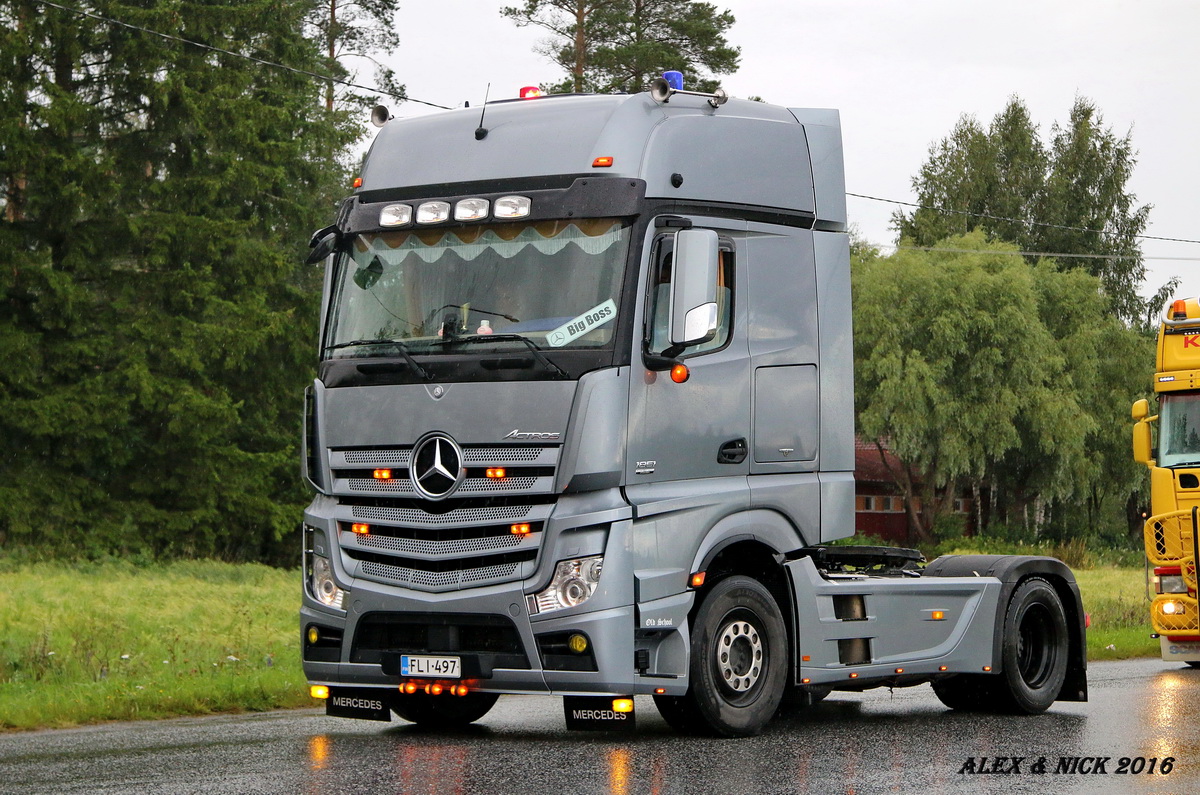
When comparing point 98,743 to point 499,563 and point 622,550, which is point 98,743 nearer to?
point 499,563

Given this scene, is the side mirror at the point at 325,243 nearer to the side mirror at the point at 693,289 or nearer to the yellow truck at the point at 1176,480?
the side mirror at the point at 693,289

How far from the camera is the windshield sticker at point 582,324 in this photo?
8.99 m

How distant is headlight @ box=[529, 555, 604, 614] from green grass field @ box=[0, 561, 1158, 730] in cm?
388

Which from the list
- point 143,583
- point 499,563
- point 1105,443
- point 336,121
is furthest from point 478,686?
point 1105,443

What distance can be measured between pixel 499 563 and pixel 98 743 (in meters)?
2.76

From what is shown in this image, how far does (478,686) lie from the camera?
8.96 m

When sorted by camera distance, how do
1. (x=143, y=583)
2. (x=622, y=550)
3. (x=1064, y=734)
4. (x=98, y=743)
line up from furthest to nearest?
(x=143, y=583), (x=1064, y=734), (x=98, y=743), (x=622, y=550)

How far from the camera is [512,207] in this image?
936cm

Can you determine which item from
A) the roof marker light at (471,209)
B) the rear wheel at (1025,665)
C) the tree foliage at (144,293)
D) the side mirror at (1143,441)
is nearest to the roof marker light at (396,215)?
the roof marker light at (471,209)

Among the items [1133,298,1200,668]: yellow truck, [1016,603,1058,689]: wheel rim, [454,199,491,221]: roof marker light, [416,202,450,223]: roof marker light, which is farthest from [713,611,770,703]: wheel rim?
[1133,298,1200,668]: yellow truck

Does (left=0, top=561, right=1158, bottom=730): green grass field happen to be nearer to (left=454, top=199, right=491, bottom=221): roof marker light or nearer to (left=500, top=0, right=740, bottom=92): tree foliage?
(left=454, top=199, right=491, bottom=221): roof marker light

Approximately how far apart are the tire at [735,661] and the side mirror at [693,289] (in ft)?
5.23

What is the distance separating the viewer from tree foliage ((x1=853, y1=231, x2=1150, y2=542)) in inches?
1988

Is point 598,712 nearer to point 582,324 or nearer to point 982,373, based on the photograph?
point 582,324
